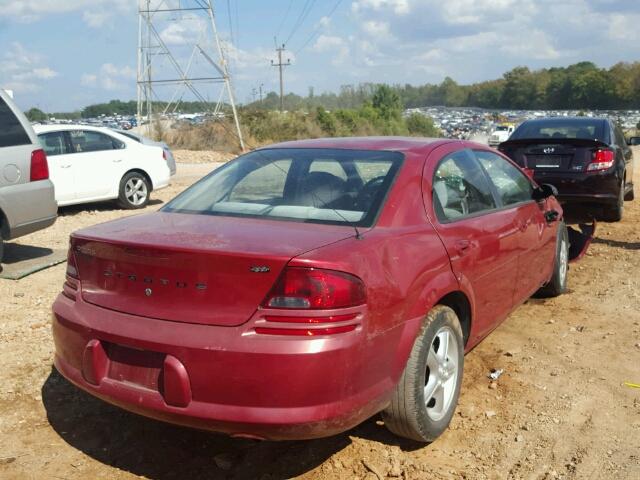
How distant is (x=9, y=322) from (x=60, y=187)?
20.1 feet

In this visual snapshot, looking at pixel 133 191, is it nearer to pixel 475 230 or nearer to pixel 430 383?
pixel 475 230

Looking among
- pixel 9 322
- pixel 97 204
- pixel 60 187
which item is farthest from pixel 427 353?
pixel 97 204

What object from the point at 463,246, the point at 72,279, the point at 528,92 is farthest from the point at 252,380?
the point at 528,92

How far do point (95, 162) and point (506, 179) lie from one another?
851 cm

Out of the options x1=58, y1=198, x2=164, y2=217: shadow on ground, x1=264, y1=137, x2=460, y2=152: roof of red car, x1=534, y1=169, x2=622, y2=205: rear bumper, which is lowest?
x1=58, y1=198, x2=164, y2=217: shadow on ground

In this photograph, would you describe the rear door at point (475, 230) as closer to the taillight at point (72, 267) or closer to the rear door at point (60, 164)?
the taillight at point (72, 267)

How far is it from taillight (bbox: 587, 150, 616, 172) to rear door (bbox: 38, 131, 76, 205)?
8.06 metres

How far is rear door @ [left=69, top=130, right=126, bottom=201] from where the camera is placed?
37.6 ft

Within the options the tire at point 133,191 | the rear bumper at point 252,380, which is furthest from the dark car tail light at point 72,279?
the tire at point 133,191

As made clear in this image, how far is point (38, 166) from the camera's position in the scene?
7.38 meters

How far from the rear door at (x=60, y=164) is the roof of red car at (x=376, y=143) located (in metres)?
7.68

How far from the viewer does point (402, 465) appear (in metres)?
3.39

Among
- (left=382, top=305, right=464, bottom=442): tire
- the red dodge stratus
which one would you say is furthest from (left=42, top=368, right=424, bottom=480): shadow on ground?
the red dodge stratus

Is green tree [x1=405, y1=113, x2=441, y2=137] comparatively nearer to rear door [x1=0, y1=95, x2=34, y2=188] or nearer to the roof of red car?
rear door [x1=0, y1=95, x2=34, y2=188]
